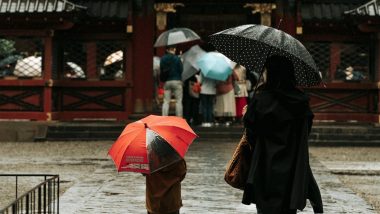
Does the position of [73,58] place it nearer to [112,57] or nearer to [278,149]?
[112,57]

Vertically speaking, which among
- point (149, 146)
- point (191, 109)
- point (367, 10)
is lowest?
point (149, 146)

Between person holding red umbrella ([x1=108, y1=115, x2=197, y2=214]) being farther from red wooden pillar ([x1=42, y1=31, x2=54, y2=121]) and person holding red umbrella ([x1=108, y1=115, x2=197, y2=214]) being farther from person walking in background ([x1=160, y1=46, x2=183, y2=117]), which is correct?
red wooden pillar ([x1=42, y1=31, x2=54, y2=121])

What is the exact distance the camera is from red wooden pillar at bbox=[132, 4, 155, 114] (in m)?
23.4

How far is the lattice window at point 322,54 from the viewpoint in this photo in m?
23.7

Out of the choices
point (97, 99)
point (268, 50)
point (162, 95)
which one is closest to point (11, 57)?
point (97, 99)

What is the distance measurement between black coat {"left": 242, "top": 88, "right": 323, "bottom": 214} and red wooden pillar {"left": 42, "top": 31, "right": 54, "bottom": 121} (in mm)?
15990

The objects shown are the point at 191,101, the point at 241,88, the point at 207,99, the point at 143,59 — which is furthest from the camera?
the point at 143,59

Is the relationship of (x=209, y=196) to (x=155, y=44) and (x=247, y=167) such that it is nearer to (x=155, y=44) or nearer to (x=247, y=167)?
(x=247, y=167)

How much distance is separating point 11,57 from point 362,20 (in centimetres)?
877

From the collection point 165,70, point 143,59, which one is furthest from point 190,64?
point 143,59

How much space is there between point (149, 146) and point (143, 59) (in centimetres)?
1600

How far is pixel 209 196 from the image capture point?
Answer: 1159cm

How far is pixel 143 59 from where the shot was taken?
A: 2342cm

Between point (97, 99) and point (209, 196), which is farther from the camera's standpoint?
point (97, 99)
